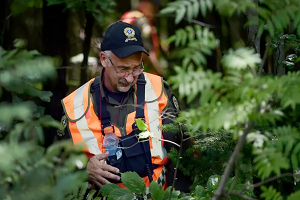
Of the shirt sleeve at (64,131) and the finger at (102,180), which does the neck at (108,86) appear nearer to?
the shirt sleeve at (64,131)

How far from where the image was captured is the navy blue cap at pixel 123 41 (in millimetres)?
3455

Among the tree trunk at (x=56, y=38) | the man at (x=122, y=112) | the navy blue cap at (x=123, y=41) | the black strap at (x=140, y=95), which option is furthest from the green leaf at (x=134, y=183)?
the tree trunk at (x=56, y=38)

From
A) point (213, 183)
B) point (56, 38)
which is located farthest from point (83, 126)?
point (56, 38)

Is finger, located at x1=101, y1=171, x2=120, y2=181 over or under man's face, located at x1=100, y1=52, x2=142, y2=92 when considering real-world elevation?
under

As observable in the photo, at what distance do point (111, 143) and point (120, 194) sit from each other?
829mm

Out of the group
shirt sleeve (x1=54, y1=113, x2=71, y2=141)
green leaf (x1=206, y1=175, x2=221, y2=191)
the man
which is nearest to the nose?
the man

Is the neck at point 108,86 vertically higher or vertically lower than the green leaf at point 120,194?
higher

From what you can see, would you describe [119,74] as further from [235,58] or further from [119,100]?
[235,58]

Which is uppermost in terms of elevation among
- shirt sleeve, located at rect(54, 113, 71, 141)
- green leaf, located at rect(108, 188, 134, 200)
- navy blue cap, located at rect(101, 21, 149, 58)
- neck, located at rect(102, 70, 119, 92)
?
navy blue cap, located at rect(101, 21, 149, 58)

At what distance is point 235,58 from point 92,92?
77.9 inches

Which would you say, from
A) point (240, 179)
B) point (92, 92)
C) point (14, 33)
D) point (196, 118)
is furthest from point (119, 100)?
point (14, 33)

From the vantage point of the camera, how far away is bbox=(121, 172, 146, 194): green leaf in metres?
2.36

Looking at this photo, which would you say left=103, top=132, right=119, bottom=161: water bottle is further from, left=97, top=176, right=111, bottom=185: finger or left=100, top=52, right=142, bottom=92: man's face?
left=100, top=52, right=142, bottom=92: man's face

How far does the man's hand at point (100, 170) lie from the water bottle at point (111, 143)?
63 mm
